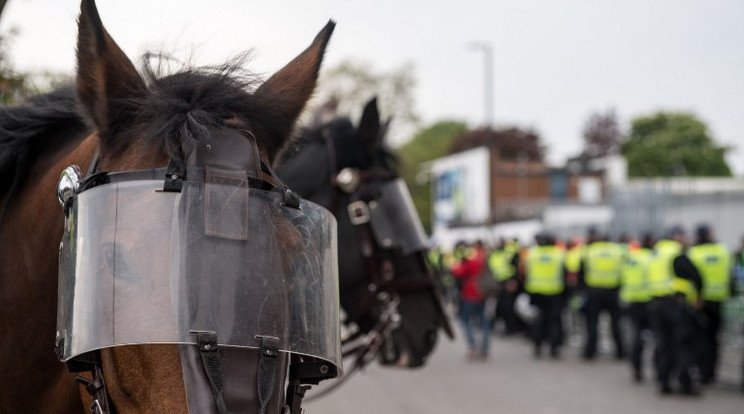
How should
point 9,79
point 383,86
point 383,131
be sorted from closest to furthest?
point 9,79 → point 383,131 → point 383,86

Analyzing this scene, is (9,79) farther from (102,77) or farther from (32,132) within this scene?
(102,77)

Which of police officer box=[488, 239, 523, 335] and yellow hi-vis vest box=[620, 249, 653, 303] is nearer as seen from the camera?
yellow hi-vis vest box=[620, 249, 653, 303]

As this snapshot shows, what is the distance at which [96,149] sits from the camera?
230 cm

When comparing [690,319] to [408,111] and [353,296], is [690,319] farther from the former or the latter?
[408,111]

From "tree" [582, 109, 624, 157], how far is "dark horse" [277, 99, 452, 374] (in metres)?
56.1

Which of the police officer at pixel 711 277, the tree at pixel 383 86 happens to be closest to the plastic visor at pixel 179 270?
the police officer at pixel 711 277

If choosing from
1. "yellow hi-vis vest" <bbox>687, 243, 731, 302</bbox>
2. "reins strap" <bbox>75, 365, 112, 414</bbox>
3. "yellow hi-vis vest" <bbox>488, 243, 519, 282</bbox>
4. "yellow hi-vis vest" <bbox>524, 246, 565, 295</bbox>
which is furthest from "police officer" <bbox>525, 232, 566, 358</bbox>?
"reins strap" <bbox>75, 365, 112, 414</bbox>

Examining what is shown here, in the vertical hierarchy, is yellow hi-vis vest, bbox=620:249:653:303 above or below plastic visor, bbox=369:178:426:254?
below

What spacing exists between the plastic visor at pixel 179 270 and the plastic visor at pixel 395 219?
3.26 metres

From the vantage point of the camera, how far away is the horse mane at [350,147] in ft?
18.1

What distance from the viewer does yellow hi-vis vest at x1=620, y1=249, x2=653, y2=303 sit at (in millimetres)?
12945

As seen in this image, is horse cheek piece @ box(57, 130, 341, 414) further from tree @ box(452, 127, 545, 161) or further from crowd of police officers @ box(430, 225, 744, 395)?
tree @ box(452, 127, 545, 161)

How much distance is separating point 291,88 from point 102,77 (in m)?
0.51

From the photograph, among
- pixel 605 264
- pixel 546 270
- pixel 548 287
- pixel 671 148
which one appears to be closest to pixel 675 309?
pixel 605 264
